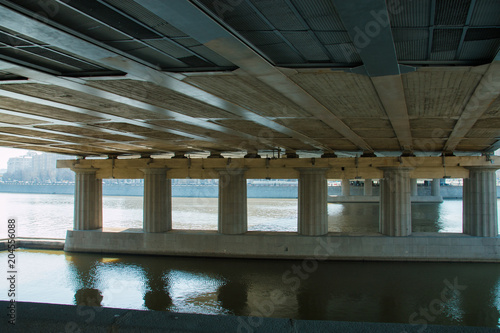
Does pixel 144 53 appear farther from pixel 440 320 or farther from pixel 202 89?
pixel 440 320

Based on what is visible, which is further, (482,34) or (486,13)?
(482,34)

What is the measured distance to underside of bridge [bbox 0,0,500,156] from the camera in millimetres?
4957

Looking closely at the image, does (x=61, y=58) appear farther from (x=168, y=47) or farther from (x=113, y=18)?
(x=113, y=18)

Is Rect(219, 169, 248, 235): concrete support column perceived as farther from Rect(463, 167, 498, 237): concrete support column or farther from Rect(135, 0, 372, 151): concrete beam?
Rect(135, 0, 372, 151): concrete beam

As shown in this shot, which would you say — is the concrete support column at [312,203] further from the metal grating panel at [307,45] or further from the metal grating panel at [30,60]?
the metal grating panel at [30,60]

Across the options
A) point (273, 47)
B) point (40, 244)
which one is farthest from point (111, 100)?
point (40, 244)

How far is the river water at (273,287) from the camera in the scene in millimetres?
14031

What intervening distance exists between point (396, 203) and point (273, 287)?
9507 millimetres

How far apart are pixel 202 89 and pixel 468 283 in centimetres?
1509

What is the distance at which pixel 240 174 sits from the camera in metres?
23.4

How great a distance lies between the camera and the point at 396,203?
73.3 feet

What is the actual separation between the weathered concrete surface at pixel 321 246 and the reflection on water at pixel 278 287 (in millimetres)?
581

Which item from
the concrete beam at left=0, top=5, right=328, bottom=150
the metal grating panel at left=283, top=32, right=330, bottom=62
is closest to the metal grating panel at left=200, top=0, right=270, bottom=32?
the metal grating panel at left=283, top=32, right=330, bottom=62

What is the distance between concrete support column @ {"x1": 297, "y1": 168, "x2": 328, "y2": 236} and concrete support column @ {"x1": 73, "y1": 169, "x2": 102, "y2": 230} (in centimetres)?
1342
